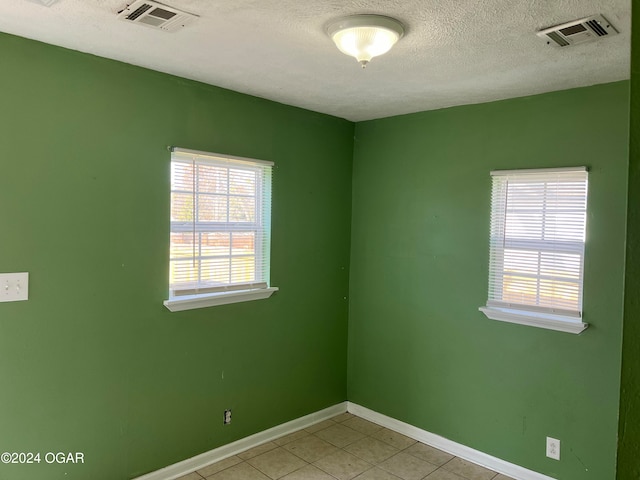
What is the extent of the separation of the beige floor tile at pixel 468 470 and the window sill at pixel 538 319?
100cm

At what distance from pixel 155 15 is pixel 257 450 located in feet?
8.93

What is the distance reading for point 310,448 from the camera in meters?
3.29

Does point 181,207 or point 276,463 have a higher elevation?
point 181,207

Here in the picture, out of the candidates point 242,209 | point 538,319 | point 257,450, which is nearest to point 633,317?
point 538,319

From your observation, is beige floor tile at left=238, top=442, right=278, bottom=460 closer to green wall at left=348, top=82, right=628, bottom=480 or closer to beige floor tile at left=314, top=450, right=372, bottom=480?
beige floor tile at left=314, top=450, right=372, bottom=480

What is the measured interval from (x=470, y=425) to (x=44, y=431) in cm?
259

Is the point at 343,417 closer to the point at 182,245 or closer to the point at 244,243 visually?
the point at 244,243

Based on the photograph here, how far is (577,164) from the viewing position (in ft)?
8.91

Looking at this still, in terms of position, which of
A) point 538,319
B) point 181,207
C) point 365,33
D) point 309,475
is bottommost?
Result: point 309,475

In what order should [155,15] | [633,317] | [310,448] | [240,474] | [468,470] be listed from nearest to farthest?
[633,317] → [155,15] → [240,474] → [468,470] → [310,448]

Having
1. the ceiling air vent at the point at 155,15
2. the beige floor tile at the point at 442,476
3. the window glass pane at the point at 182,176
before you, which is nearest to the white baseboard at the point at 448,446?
the beige floor tile at the point at 442,476

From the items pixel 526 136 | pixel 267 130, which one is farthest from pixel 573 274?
pixel 267 130

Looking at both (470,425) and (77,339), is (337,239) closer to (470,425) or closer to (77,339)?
(470,425)

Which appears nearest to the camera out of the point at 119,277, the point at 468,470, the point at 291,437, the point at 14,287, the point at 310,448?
the point at 14,287
